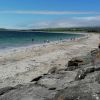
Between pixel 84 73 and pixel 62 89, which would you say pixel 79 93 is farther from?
pixel 84 73

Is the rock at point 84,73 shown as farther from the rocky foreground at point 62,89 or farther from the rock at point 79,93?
the rock at point 79,93

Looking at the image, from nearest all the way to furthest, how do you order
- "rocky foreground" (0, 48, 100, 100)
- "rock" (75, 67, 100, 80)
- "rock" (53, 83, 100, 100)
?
"rock" (53, 83, 100, 100) < "rocky foreground" (0, 48, 100, 100) < "rock" (75, 67, 100, 80)

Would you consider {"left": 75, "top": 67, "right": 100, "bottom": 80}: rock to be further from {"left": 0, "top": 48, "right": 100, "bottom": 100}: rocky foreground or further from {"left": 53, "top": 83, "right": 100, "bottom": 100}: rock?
{"left": 53, "top": 83, "right": 100, "bottom": 100}: rock

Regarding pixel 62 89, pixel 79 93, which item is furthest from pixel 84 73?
pixel 79 93

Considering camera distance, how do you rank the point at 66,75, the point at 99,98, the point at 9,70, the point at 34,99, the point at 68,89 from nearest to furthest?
the point at 99,98
the point at 68,89
the point at 34,99
the point at 66,75
the point at 9,70

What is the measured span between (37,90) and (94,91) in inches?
100.0

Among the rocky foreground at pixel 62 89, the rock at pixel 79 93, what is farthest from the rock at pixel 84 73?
the rock at pixel 79 93

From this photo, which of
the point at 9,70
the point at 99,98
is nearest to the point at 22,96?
the point at 99,98

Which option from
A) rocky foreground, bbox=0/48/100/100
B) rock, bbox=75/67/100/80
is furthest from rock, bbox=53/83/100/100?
rock, bbox=75/67/100/80

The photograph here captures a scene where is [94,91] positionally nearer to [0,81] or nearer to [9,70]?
[0,81]

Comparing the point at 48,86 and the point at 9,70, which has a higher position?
the point at 48,86

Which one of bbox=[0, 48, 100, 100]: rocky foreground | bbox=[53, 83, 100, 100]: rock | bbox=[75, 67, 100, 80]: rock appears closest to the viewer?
bbox=[53, 83, 100, 100]: rock

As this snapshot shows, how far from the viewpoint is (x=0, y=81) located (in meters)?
19.1

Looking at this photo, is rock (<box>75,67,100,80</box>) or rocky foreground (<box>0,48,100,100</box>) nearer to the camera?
rocky foreground (<box>0,48,100,100</box>)
